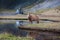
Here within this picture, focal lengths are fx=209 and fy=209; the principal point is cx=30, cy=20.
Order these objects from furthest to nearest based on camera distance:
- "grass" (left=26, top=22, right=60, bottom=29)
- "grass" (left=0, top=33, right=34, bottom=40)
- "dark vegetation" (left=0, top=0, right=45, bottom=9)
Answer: "dark vegetation" (left=0, top=0, right=45, bottom=9)
"grass" (left=26, top=22, right=60, bottom=29)
"grass" (left=0, top=33, right=34, bottom=40)

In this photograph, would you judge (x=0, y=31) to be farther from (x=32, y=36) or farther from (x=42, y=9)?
(x=42, y=9)

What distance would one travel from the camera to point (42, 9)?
430 cm

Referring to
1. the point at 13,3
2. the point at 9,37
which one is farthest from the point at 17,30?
the point at 13,3

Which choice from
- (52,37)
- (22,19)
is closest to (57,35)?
(52,37)

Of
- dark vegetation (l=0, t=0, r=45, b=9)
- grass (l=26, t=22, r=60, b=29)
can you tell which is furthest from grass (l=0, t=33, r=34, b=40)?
dark vegetation (l=0, t=0, r=45, b=9)

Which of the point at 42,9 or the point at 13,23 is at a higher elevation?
the point at 42,9

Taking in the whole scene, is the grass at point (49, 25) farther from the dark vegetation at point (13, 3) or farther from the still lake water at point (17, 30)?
the dark vegetation at point (13, 3)

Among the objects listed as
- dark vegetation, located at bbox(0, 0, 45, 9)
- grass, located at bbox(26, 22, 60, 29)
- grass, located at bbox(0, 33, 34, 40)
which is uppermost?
dark vegetation, located at bbox(0, 0, 45, 9)

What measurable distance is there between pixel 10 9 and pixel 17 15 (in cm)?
21

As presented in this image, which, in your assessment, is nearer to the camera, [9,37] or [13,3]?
[9,37]

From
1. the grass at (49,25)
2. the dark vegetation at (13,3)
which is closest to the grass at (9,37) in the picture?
the grass at (49,25)

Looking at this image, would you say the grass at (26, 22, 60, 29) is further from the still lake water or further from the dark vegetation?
the dark vegetation

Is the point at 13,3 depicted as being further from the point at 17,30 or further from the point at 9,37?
the point at 9,37

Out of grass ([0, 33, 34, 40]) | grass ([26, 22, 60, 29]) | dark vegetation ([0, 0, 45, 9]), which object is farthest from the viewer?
dark vegetation ([0, 0, 45, 9])
